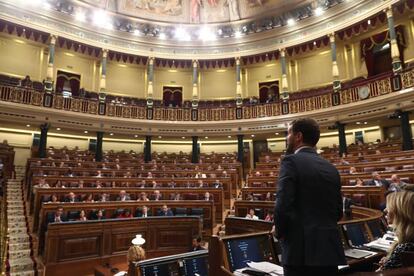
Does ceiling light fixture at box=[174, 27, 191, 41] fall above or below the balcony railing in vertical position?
above

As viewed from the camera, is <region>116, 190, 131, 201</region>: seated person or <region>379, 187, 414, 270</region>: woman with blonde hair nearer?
<region>379, 187, 414, 270</region>: woman with blonde hair

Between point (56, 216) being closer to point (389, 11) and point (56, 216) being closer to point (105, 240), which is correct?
point (105, 240)

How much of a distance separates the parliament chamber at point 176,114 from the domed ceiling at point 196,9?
6cm

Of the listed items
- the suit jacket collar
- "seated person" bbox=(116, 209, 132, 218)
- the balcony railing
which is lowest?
"seated person" bbox=(116, 209, 132, 218)

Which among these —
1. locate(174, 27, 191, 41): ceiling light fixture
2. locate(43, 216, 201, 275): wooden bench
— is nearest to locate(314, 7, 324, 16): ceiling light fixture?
locate(174, 27, 191, 41): ceiling light fixture

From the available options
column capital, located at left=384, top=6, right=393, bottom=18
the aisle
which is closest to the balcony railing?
column capital, located at left=384, top=6, right=393, bottom=18

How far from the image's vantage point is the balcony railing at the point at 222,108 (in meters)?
10.6

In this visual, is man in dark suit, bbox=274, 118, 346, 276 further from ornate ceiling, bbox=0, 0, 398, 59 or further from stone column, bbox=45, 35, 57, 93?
stone column, bbox=45, 35, 57, 93

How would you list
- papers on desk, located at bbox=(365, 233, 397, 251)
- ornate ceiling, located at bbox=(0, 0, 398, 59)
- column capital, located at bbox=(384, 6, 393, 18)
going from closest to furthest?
papers on desk, located at bbox=(365, 233, 397, 251), column capital, located at bbox=(384, 6, 393, 18), ornate ceiling, located at bbox=(0, 0, 398, 59)

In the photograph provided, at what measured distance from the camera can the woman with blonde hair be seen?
163cm

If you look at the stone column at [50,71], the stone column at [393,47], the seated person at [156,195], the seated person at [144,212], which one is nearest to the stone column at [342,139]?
the stone column at [393,47]

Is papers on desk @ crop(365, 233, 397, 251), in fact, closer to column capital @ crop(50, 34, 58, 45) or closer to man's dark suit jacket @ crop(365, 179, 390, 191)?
man's dark suit jacket @ crop(365, 179, 390, 191)

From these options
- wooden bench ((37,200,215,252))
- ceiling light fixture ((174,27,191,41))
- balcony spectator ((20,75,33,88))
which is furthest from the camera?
ceiling light fixture ((174,27,191,41))

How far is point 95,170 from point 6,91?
4776 mm
